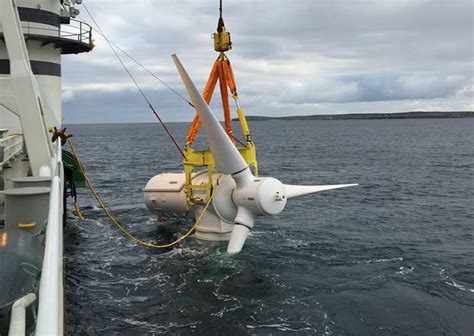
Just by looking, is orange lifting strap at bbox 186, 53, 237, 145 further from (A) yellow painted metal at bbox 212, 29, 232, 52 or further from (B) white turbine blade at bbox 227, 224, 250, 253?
Answer: (B) white turbine blade at bbox 227, 224, 250, 253

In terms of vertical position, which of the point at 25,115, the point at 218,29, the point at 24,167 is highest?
the point at 218,29

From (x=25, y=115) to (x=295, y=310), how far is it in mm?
11090

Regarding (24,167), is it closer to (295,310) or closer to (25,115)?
(25,115)

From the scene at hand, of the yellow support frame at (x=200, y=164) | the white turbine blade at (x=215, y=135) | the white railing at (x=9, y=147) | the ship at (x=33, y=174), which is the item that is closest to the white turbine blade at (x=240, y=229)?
the white turbine blade at (x=215, y=135)

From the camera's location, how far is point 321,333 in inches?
555

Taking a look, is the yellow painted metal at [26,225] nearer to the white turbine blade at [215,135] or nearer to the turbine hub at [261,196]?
the white turbine blade at [215,135]

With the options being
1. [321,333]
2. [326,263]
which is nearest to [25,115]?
[321,333]

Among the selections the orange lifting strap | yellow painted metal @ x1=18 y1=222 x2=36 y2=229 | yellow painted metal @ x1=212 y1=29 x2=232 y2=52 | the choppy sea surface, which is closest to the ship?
yellow painted metal @ x1=18 y1=222 x2=36 y2=229

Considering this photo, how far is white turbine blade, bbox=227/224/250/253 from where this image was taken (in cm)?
1889

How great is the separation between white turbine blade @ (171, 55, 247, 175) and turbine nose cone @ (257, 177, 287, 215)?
121 centimetres

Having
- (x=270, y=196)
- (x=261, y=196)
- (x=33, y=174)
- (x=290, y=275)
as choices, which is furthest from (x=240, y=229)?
(x=33, y=174)

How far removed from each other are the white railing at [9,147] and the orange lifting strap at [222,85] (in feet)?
25.7

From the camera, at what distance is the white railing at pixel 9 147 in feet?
56.8

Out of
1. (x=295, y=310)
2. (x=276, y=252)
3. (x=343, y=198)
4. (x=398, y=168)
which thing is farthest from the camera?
(x=398, y=168)
